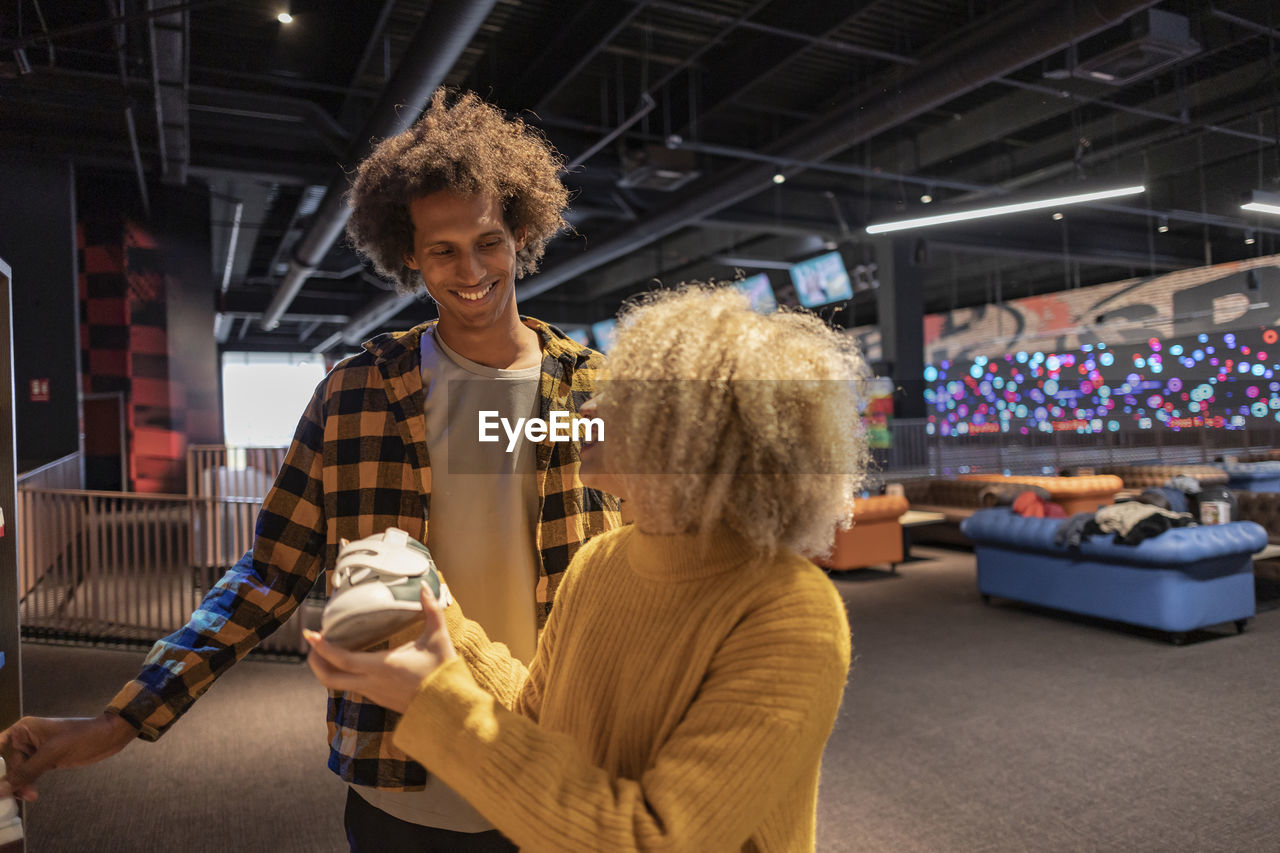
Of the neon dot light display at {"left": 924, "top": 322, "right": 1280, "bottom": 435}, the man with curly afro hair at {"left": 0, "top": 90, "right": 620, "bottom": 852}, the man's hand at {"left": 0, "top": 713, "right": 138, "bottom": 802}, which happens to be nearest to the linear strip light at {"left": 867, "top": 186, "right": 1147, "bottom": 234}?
the neon dot light display at {"left": 924, "top": 322, "right": 1280, "bottom": 435}

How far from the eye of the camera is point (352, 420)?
1.22m

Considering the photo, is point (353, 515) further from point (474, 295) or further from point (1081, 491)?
point (1081, 491)

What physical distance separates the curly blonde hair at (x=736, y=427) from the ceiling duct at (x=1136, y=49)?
531 centimetres

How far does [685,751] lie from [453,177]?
938 millimetres

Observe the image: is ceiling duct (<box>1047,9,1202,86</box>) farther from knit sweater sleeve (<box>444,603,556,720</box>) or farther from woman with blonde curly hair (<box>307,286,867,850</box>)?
knit sweater sleeve (<box>444,603,556,720</box>)

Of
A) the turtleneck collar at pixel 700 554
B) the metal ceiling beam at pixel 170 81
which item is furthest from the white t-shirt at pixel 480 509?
the metal ceiling beam at pixel 170 81

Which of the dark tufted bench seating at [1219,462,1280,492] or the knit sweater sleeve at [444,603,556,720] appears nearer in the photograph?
the knit sweater sleeve at [444,603,556,720]

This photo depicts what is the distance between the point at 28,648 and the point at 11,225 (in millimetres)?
3446

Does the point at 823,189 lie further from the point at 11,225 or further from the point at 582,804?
the point at 582,804

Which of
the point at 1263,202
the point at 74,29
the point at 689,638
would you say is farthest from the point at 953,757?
the point at 74,29

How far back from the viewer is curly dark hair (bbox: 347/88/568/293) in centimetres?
126

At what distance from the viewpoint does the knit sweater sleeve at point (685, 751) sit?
2.08 feet

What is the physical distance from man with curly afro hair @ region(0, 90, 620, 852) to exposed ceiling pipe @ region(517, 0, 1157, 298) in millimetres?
5076

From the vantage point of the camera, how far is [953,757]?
3.40 meters
